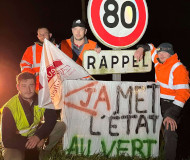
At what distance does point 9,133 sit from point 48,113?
559 millimetres

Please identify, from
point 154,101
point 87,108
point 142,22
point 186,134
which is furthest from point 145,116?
point 186,134

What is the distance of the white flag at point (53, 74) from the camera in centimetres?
474

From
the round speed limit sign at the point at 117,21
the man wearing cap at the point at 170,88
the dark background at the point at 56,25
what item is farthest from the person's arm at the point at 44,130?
the dark background at the point at 56,25

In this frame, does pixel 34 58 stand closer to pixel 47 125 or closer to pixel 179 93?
pixel 47 125

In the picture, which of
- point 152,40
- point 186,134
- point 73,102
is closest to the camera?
point 73,102

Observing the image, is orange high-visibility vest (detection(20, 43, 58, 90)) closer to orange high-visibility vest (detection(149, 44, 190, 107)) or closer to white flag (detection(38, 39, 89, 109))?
white flag (detection(38, 39, 89, 109))

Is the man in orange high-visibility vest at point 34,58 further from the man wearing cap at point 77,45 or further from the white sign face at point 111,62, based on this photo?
the white sign face at point 111,62

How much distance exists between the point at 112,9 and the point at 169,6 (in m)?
8.65

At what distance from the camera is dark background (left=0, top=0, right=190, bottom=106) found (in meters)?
11.5

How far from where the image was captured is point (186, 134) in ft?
22.9

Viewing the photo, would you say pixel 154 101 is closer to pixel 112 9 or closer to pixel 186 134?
pixel 112 9

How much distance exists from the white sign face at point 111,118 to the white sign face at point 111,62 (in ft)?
0.59

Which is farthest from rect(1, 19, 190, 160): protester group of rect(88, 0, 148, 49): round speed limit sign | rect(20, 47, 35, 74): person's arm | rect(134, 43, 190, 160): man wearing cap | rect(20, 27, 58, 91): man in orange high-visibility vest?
rect(20, 47, 35, 74): person's arm

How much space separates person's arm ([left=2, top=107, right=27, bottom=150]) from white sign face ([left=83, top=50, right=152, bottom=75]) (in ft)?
3.85
